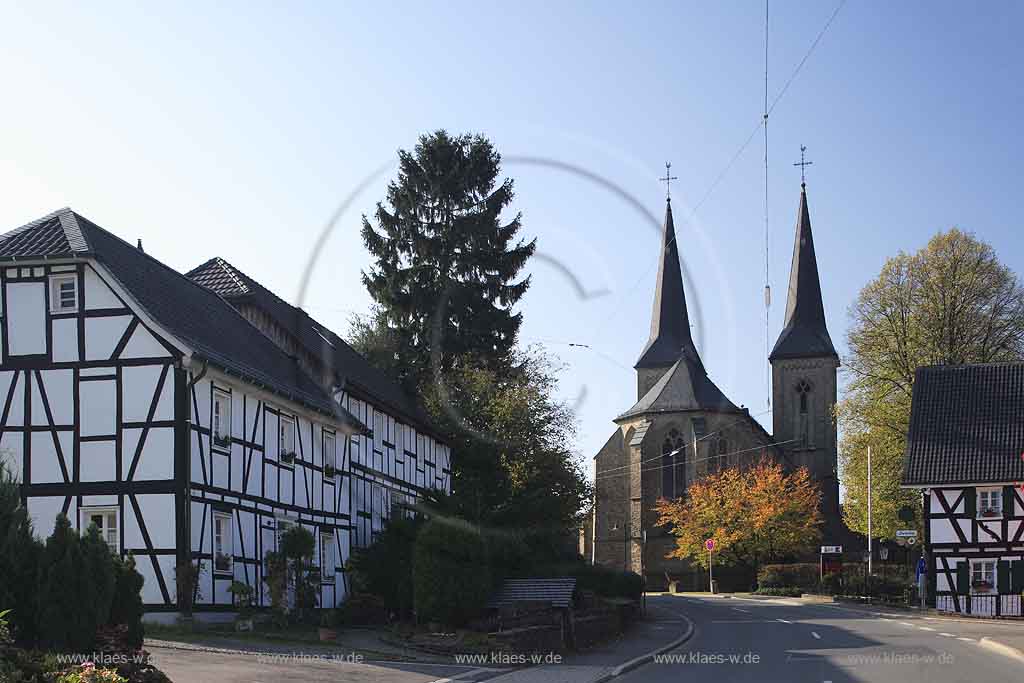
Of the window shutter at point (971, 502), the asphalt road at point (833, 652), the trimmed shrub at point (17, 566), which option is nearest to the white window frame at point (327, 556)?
the asphalt road at point (833, 652)

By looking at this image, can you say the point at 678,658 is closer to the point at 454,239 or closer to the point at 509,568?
the point at 509,568

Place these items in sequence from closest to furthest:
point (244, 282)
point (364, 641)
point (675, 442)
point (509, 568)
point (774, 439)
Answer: point (364, 641)
point (509, 568)
point (244, 282)
point (675, 442)
point (774, 439)

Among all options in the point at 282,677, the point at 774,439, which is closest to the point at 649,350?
the point at 774,439

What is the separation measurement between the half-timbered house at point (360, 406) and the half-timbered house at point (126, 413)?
7997mm

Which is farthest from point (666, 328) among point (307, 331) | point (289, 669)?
point (289, 669)

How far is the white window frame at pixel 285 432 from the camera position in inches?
1283

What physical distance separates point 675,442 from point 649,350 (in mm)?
13622

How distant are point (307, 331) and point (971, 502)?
80.7ft

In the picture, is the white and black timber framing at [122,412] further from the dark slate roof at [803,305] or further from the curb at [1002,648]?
the dark slate roof at [803,305]

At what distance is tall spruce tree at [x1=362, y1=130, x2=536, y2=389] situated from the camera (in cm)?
5584

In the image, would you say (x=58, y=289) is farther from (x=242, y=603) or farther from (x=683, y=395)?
(x=683, y=395)

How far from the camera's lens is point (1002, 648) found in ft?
83.5

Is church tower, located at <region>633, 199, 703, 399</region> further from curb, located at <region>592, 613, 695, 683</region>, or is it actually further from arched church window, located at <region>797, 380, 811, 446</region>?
curb, located at <region>592, 613, 695, 683</region>

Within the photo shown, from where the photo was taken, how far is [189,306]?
32.0 metres
